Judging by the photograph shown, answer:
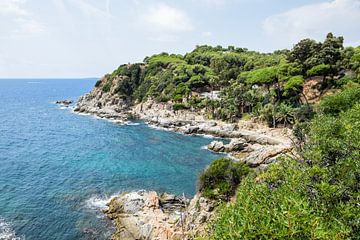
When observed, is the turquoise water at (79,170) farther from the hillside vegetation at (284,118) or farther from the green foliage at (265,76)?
the green foliage at (265,76)

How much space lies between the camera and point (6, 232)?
33656 millimetres

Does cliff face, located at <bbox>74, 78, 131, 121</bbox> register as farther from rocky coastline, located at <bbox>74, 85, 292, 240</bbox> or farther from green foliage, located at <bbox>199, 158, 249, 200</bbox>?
green foliage, located at <bbox>199, 158, 249, 200</bbox>

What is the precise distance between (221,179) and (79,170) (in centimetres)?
2978

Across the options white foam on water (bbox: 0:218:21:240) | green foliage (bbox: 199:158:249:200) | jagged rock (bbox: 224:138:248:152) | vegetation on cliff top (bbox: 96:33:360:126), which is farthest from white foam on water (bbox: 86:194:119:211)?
vegetation on cliff top (bbox: 96:33:360:126)

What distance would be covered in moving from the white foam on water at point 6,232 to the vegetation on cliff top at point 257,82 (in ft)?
203

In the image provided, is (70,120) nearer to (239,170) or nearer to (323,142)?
(239,170)

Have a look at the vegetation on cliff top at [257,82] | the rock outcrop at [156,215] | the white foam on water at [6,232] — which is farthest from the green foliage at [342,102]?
the white foam on water at [6,232]

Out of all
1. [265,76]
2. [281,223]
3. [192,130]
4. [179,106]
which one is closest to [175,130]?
[192,130]

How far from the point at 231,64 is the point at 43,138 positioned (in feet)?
270

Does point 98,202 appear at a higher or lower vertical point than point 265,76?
lower

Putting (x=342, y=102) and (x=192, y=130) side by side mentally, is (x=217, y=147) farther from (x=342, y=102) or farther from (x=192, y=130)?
(x=342, y=102)

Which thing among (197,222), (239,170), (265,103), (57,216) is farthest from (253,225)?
(265,103)

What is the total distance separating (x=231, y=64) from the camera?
12962 cm

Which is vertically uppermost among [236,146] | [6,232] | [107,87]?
[107,87]
